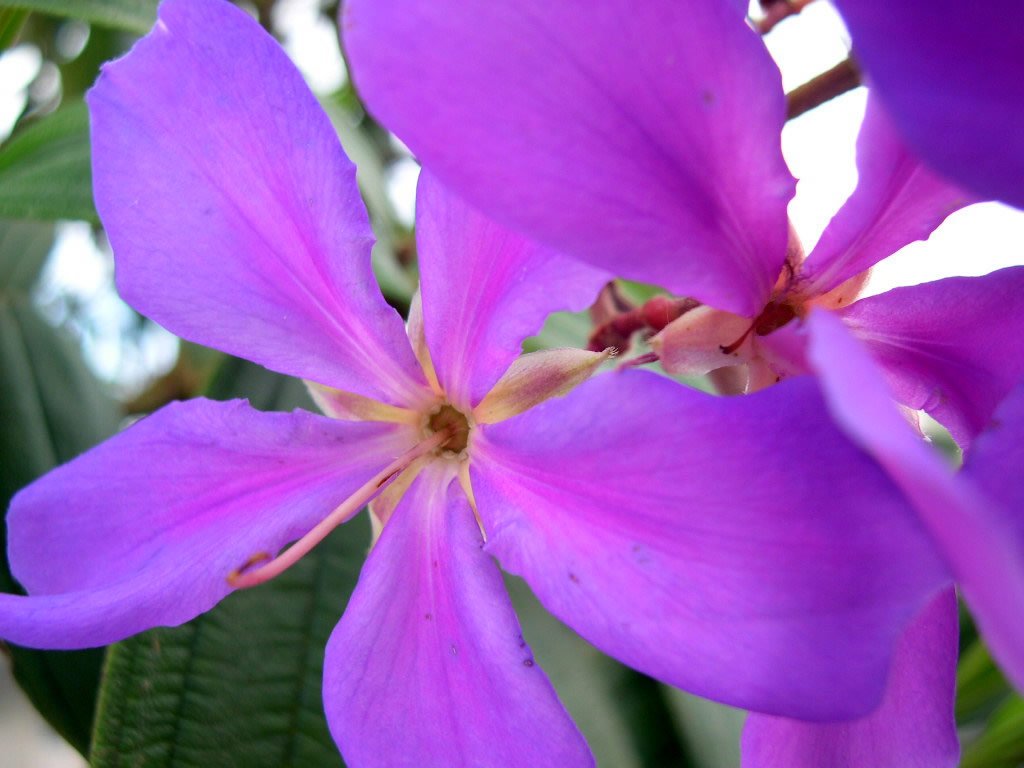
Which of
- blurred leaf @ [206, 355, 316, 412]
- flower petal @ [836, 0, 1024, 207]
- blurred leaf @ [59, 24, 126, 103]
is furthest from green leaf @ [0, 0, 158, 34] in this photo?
flower petal @ [836, 0, 1024, 207]

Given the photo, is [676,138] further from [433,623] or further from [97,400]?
[97,400]

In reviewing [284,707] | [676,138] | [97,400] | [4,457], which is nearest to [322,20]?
[97,400]

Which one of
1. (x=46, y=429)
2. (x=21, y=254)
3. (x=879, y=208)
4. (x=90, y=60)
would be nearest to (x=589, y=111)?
(x=879, y=208)

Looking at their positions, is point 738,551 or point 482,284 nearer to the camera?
point 738,551

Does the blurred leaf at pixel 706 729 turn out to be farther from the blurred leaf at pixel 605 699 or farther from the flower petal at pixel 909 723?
the flower petal at pixel 909 723

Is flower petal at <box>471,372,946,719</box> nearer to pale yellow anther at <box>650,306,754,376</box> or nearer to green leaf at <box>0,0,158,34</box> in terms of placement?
pale yellow anther at <box>650,306,754,376</box>

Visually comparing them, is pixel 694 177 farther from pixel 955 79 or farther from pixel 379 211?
pixel 379 211

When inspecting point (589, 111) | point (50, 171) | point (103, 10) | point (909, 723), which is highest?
point (103, 10)
